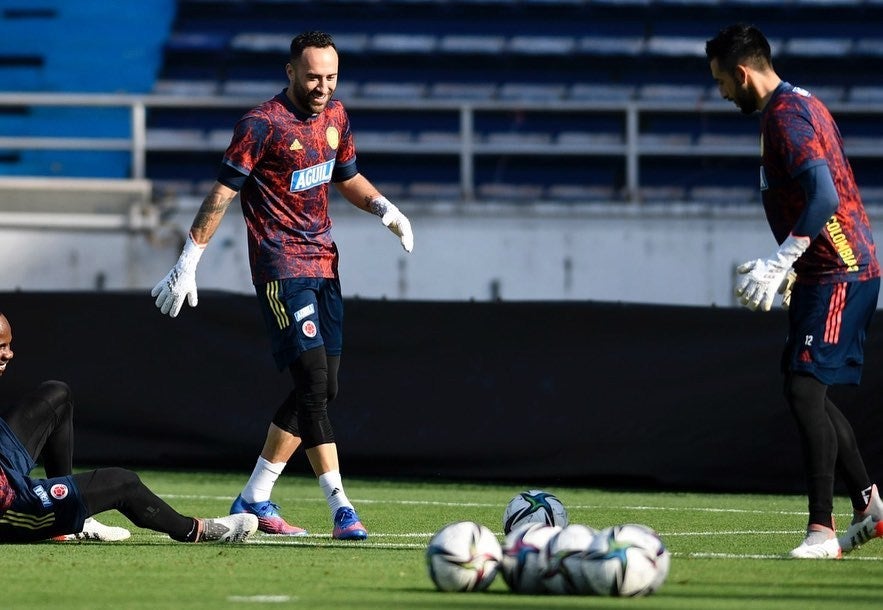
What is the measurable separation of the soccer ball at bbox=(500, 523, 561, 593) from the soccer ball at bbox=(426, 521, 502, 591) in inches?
1.8

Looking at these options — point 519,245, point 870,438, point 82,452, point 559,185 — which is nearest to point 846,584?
point 870,438

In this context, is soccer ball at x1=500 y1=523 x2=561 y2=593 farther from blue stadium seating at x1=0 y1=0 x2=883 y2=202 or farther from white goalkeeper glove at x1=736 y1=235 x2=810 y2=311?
blue stadium seating at x1=0 y1=0 x2=883 y2=202

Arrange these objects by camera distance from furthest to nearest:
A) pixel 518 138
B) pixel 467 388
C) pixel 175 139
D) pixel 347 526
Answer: pixel 518 138 → pixel 175 139 → pixel 467 388 → pixel 347 526

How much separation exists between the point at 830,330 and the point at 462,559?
174cm

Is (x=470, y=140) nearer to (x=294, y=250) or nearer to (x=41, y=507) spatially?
(x=294, y=250)

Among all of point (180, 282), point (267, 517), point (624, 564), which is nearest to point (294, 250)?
point (180, 282)

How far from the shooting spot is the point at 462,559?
436 centimetres

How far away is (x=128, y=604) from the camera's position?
159 inches

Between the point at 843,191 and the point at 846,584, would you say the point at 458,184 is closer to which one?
the point at 843,191

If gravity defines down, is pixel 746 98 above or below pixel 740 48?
below

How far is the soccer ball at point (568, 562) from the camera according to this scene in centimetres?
427

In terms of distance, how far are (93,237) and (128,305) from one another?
2.57m

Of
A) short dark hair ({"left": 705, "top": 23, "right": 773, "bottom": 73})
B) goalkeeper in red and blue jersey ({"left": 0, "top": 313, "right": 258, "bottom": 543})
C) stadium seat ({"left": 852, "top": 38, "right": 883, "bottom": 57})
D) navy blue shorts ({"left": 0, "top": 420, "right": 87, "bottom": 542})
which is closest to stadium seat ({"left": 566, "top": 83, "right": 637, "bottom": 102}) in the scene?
stadium seat ({"left": 852, "top": 38, "right": 883, "bottom": 57})

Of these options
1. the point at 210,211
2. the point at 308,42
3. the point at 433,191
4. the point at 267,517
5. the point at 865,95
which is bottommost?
the point at 267,517
